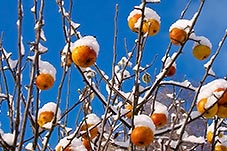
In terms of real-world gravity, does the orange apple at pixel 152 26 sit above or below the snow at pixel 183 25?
above

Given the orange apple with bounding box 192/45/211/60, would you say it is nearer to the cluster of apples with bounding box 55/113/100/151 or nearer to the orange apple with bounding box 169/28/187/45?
the orange apple with bounding box 169/28/187/45

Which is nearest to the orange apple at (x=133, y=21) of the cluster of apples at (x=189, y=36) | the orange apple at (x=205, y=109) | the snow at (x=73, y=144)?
the cluster of apples at (x=189, y=36)

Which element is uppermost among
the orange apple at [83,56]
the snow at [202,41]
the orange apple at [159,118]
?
the snow at [202,41]

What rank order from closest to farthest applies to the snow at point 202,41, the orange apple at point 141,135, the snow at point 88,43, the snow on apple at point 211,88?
the orange apple at point 141,135 < the snow on apple at point 211,88 < the snow at point 88,43 < the snow at point 202,41

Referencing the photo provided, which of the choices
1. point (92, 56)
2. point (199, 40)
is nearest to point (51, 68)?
point (92, 56)

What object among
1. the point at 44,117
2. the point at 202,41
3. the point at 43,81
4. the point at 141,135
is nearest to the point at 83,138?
the point at 44,117

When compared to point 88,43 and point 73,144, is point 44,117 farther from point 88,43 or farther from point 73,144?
point 88,43

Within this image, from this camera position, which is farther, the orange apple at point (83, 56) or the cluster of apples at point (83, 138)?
the orange apple at point (83, 56)

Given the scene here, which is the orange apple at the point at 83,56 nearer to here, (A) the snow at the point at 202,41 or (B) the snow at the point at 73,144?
(B) the snow at the point at 73,144
